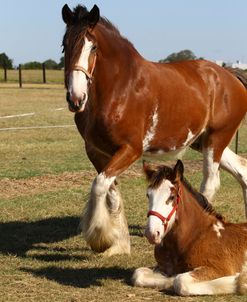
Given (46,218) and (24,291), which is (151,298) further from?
(46,218)

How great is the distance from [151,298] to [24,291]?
3.60 ft

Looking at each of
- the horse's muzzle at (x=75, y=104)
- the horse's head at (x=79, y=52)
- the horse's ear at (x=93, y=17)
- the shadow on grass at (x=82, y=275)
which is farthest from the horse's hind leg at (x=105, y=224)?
the horse's ear at (x=93, y=17)

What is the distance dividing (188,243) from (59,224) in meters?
3.15

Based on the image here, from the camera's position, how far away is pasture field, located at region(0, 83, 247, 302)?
17.3 ft

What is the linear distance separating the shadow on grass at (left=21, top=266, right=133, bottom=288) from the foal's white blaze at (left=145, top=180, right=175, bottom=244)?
894 mm

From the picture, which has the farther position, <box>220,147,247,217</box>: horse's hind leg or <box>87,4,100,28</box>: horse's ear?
<box>220,147,247,217</box>: horse's hind leg

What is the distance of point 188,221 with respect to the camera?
5.23m

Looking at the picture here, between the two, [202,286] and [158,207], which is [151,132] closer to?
[158,207]

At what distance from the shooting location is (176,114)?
22.5 ft

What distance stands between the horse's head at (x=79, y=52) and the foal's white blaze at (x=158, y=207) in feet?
3.82

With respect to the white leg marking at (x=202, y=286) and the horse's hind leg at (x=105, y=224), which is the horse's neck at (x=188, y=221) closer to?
the white leg marking at (x=202, y=286)

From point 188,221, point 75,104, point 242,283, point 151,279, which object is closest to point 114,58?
point 75,104

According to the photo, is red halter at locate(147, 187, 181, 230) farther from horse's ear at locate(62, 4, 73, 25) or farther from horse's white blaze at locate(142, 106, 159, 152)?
horse's ear at locate(62, 4, 73, 25)

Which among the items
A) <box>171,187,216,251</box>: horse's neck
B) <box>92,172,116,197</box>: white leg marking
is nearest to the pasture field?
<box>171,187,216,251</box>: horse's neck
